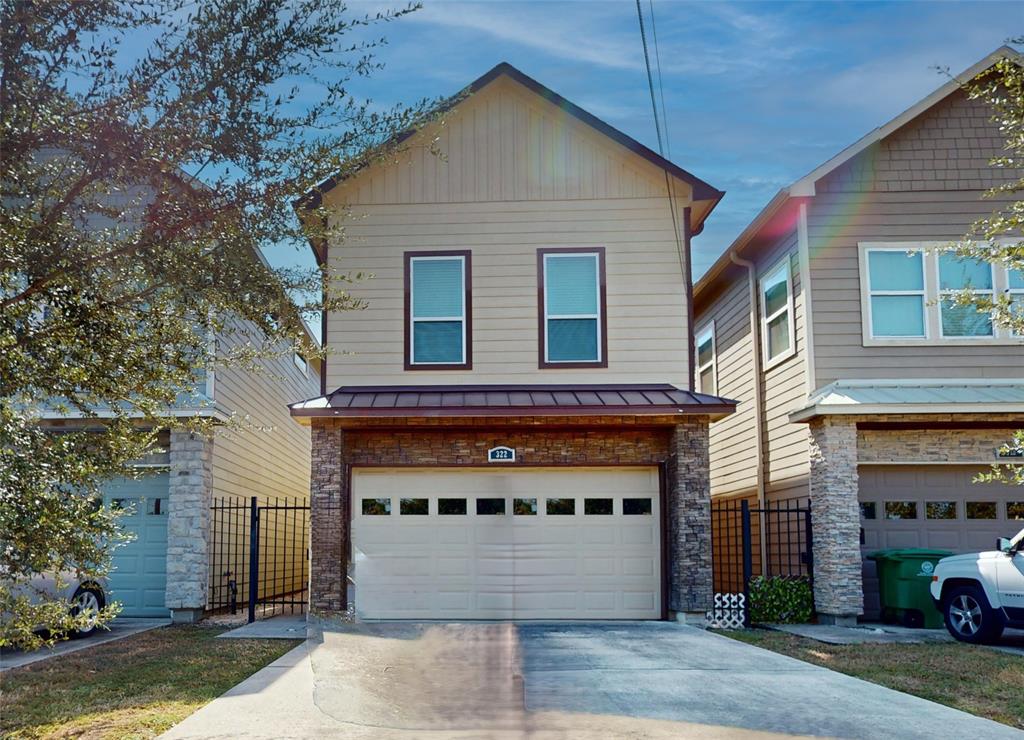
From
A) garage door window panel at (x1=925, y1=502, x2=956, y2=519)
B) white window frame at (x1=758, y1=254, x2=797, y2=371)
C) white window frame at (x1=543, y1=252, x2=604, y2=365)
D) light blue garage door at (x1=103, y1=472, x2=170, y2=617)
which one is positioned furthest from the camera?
white window frame at (x1=758, y1=254, x2=797, y2=371)

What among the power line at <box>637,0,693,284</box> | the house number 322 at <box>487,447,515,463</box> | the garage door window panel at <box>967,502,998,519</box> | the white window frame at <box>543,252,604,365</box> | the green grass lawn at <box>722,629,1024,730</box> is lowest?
the green grass lawn at <box>722,629,1024,730</box>

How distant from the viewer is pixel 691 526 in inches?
544

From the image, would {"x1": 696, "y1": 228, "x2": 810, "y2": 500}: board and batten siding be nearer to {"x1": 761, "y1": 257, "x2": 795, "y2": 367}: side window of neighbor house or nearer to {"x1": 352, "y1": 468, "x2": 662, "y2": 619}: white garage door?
{"x1": 761, "y1": 257, "x2": 795, "y2": 367}: side window of neighbor house

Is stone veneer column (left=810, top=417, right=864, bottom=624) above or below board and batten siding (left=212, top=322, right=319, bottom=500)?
below

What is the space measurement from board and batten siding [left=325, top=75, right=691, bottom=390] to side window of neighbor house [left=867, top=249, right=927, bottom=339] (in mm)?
2815

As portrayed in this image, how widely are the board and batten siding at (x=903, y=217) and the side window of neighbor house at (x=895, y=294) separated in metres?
0.22

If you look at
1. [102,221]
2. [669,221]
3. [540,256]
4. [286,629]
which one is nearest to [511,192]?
[540,256]

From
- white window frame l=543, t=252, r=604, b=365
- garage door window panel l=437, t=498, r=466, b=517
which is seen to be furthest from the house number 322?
white window frame l=543, t=252, r=604, b=365

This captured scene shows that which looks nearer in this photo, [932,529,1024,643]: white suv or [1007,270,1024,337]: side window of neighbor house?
[932,529,1024,643]: white suv

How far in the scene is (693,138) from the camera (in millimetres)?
15188

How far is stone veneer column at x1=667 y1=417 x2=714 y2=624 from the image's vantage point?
1373 cm

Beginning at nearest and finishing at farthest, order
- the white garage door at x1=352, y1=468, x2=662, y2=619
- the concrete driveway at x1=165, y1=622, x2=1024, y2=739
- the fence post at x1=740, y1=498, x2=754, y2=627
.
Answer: the concrete driveway at x1=165, y1=622, x2=1024, y2=739 → the fence post at x1=740, y1=498, x2=754, y2=627 → the white garage door at x1=352, y1=468, x2=662, y2=619

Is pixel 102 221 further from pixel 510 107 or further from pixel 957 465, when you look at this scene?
pixel 957 465

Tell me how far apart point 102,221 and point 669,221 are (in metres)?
7.82
